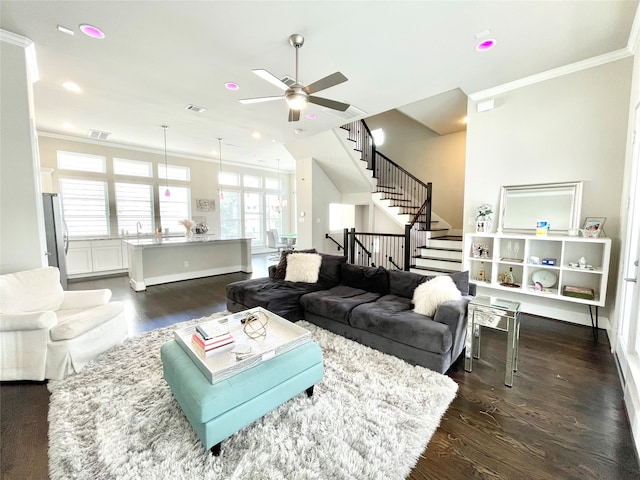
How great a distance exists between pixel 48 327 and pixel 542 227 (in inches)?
215

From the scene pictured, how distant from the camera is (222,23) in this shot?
2.63 metres

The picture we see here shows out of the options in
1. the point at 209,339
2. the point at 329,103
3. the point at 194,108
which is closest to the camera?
the point at 209,339

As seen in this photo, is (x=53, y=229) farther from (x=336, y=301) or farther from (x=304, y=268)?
(x=336, y=301)

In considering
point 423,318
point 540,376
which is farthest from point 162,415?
point 540,376

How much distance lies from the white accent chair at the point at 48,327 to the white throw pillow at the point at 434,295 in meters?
3.15

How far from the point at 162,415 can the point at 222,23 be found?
3404 millimetres

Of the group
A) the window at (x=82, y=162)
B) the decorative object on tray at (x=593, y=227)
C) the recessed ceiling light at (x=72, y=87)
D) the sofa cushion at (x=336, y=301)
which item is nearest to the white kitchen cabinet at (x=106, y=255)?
the window at (x=82, y=162)

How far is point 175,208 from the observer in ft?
26.4

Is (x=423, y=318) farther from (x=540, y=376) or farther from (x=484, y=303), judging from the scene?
(x=540, y=376)

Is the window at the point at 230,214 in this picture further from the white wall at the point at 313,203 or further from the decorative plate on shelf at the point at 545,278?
the decorative plate on shelf at the point at 545,278

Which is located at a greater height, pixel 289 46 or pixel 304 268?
pixel 289 46

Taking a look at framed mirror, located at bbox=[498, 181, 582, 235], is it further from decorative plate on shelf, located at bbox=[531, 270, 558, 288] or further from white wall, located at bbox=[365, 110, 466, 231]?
white wall, located at bbox=[365, 110, 466, 231]

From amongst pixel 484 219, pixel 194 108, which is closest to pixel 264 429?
pixel 484 219

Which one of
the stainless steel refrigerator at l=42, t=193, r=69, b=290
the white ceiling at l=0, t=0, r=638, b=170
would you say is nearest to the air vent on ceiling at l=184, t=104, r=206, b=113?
the white ceiling at l=0, t=0, r=638, b=170
